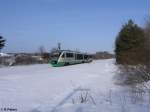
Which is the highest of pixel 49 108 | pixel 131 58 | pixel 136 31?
pixel 136 31

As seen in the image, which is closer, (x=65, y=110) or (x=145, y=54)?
(x=65, y=110)

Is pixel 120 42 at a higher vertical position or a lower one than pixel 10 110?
higher

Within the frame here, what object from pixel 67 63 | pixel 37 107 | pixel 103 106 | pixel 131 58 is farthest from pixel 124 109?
pixel 67 63

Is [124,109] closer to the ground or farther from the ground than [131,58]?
closer to the ground

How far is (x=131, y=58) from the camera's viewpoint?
23.3 metres

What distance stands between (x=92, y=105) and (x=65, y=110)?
1229mm

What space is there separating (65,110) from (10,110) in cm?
163

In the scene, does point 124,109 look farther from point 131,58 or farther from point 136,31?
point 136,31

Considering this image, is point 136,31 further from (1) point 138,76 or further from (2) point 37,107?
(2) point 37,107

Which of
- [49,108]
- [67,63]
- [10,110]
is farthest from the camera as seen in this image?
[67,63]

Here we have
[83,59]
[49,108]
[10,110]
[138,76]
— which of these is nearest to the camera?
[10,110]

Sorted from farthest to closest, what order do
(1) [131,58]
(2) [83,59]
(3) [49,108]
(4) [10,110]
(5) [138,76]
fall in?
(2) [83,59] < (1) [131,58] < (5) [138,76] < (3) [49,108] < (4) [10,110]

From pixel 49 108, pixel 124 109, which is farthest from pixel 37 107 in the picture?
pixel 124 109

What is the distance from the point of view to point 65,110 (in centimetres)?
992
